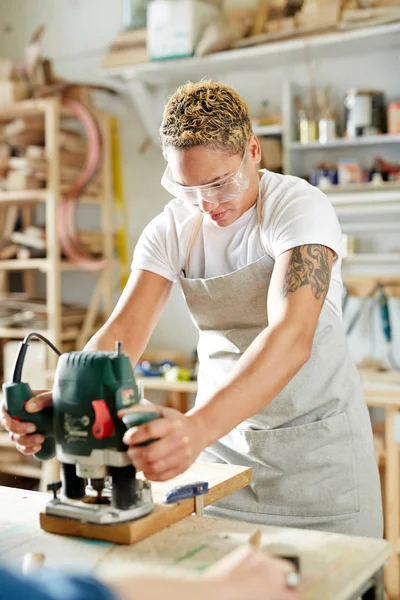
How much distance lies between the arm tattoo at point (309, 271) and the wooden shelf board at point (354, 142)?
222 cm

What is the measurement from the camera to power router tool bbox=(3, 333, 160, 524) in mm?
1346

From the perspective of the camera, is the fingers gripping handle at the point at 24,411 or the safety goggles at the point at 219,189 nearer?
the fingers gripping handle at the point at 24,411

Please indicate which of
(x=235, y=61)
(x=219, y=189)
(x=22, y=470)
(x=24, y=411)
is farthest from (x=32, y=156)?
(x=24, y=411)

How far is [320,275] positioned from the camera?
1.69 meters

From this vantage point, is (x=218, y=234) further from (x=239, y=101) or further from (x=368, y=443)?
(x=368, y=443)

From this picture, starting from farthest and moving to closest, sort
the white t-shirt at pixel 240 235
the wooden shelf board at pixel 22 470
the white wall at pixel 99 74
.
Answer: the white wall at pixel 99 74 < the wooden shelf board at pixel 22 470 < the white t-shirt at pixel 240 235

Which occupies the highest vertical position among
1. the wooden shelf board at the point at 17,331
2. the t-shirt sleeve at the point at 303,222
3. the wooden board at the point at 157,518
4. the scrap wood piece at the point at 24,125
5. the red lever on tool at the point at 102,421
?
the scrap wood piece at the point at 24,125

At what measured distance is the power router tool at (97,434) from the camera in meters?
1.35

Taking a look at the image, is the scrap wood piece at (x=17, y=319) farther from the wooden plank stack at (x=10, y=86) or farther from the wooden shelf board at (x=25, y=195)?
the wooden plank stack at (x=10, y=86)

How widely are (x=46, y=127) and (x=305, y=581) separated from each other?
3596mm

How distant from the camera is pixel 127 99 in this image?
4777mm

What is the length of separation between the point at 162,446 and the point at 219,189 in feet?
2.33

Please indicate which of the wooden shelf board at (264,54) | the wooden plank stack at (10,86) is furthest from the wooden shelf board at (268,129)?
the wooden plank stack at (10,86)

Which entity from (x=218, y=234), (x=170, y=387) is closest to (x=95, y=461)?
(x=218, y=234)
